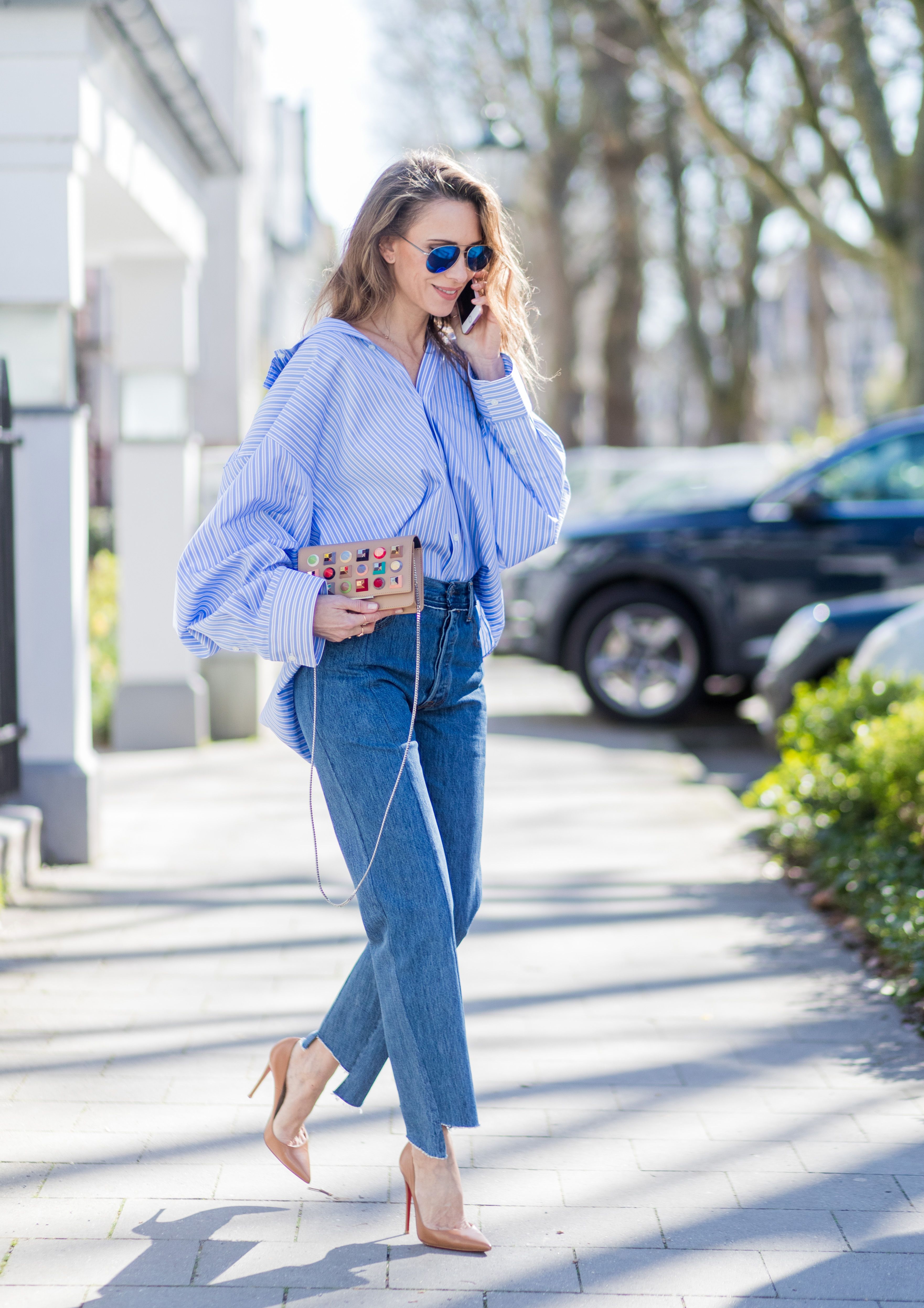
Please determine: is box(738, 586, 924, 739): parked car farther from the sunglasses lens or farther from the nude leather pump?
the sunglasses lens

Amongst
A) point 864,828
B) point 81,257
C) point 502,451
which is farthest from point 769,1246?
point 81,257

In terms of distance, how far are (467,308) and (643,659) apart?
21.7 feet

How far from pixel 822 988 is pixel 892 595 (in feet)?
13.2

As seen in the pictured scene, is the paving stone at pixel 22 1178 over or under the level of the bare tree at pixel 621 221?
under

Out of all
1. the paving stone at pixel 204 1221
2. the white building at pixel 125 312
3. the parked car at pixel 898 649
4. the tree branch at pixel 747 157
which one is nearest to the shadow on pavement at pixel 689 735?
the parked car at pixel 898 649

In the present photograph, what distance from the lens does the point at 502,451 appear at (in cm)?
279

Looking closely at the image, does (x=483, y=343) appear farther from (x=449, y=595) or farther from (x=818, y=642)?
(x=818, y=642)

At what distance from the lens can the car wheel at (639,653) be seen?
9242 mm

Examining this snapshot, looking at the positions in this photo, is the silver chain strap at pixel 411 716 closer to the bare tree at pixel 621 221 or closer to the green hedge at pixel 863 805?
the green hedge at pixel 863 805

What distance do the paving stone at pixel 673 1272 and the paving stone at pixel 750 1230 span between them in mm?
37

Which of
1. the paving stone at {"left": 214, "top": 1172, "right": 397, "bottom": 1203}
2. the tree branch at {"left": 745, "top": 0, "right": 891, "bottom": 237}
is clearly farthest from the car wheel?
the paving stone at {"left": 214, "top": 1172, "right": 397, "bottom": 1203}

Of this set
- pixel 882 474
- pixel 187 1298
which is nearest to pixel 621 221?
pixel 882 474

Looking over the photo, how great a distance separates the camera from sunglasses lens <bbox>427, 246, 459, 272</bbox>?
8.72ft

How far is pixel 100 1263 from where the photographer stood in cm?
267
